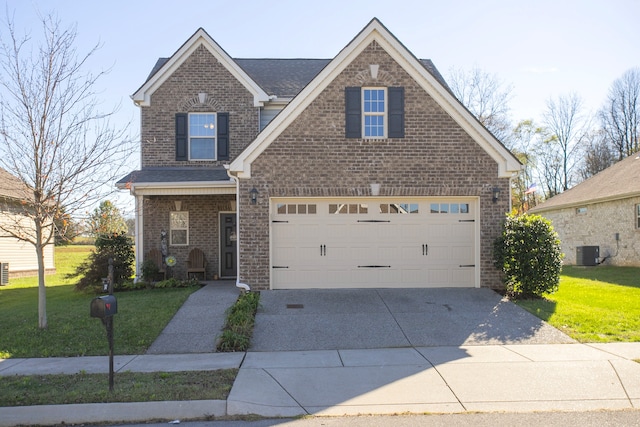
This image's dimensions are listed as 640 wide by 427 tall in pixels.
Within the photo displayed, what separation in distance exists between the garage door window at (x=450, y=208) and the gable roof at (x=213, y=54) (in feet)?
22.1

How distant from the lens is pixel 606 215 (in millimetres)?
23000

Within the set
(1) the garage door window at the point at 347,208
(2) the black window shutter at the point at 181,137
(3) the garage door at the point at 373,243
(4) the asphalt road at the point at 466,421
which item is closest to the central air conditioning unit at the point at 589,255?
(3) the garage door at the point at 373,243

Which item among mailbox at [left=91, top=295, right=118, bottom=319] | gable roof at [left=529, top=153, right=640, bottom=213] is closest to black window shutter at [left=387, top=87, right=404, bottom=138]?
mailbox at [left=91, top=295, right=118, bottom=319]

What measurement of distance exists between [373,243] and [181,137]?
7.37 m

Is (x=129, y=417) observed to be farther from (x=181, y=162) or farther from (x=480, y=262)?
(x=181, y=162)

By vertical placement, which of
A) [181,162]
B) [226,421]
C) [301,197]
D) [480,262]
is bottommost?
[226,421]

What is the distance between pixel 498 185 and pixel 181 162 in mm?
9624

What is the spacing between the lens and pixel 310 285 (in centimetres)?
1318

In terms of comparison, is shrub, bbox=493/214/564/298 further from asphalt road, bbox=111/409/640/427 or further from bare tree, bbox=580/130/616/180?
bare tree, bbox=580/130/616/180

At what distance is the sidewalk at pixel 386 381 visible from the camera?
605cm

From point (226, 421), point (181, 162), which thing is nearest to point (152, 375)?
point (226, 421)

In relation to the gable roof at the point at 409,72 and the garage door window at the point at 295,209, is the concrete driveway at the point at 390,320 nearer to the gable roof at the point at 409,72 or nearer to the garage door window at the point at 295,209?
the garage door window at the point at 295,209

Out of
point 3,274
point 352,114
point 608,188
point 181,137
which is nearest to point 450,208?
point 352,114

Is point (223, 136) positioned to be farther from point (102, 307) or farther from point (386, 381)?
point (386, 381)
